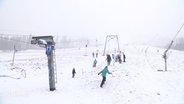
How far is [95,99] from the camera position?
1581 centimetres

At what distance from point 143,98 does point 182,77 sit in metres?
7.61

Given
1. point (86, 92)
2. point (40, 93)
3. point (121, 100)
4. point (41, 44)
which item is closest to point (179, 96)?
point (121, 100)

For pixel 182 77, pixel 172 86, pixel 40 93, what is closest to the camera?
pixel 172 86

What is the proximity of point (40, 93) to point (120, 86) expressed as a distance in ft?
25.9

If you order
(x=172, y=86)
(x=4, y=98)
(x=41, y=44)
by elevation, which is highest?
(x=41, y=44)

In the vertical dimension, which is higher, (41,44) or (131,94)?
(41,44)

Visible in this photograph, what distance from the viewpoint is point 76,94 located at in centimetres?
1742

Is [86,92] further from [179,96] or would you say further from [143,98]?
[179,96]

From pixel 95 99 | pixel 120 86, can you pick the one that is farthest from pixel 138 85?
pixel 95 99

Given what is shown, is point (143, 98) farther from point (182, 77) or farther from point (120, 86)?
point (182, 77)

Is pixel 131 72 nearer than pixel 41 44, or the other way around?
pixel 41 44

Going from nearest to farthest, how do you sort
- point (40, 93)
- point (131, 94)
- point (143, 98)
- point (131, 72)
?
point (143, 98) < point (131, 94) < point (40, 93) < point (131, 72)

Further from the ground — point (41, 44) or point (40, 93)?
point (41, 44)

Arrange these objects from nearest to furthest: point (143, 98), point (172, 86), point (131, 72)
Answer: point (143, 98) → point (172, 86) → point (131, 72)
